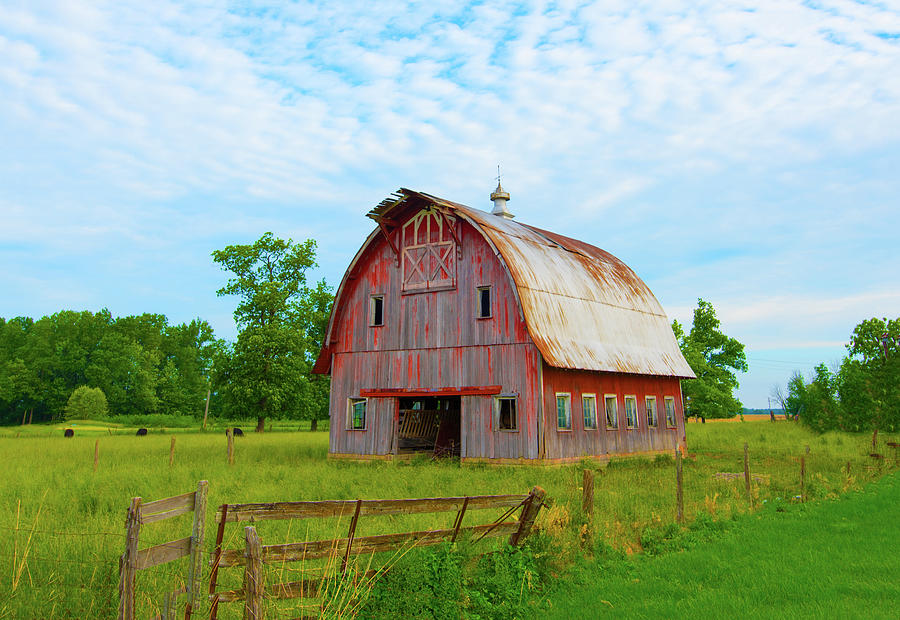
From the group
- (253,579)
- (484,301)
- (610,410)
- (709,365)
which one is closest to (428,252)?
(484,301)

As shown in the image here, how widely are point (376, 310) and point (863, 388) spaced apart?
28266 mm

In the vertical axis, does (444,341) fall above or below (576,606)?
above

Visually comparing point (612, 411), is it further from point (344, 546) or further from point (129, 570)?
point (129, 570)

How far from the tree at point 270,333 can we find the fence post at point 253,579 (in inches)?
1384

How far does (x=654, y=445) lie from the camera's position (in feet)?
82.8

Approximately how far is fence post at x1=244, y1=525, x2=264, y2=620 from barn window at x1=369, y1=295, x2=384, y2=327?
18.1 metres

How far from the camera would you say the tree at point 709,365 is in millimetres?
51094

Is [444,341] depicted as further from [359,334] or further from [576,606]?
[576,606]

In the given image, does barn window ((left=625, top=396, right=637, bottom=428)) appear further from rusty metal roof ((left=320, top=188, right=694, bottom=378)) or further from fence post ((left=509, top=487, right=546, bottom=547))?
fence post ((left=509, top=487, right=546, bottom=547))

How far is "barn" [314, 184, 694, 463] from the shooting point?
791 inches

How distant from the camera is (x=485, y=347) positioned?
20844mm

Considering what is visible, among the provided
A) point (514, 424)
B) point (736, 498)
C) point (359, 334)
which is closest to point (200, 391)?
point (359, 334)

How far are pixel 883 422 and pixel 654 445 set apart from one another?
58.8 feet

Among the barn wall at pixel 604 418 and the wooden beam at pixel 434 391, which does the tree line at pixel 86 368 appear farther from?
the barn wall at pixel 604 418
